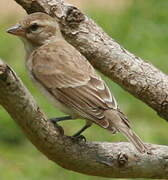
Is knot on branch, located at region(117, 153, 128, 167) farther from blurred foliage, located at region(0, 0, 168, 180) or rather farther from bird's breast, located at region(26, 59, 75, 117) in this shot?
blurred foliage, located at region(0, 0, 168, 180)

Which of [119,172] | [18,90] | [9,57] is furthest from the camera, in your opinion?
[9,57]

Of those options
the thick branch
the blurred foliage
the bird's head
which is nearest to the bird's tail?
the thick branch

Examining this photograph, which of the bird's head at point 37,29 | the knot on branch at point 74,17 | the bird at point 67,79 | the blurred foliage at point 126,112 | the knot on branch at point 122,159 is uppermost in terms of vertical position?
the knot on branch at point 74,17

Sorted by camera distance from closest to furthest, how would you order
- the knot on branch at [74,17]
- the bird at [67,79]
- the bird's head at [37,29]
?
the bird at [67,79] < the knot on branch at [74,17] < the bird's head at [37,29]

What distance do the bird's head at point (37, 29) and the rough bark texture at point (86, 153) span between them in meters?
0.95

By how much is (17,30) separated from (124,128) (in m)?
1.14

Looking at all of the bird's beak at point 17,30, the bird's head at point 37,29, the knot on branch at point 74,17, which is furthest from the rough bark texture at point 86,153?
the bird's beak at point 17,30

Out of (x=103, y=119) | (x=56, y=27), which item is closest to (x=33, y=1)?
(x=56, y=27)

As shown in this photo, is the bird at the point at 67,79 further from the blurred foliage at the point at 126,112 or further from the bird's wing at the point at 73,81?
the blurred foliage at the point at 126,112

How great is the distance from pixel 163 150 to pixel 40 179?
2078 millimetres

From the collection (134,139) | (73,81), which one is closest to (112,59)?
(73,81)

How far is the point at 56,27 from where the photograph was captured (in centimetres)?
633

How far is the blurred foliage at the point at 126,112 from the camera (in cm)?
770

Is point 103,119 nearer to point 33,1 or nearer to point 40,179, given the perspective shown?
point 33,1
